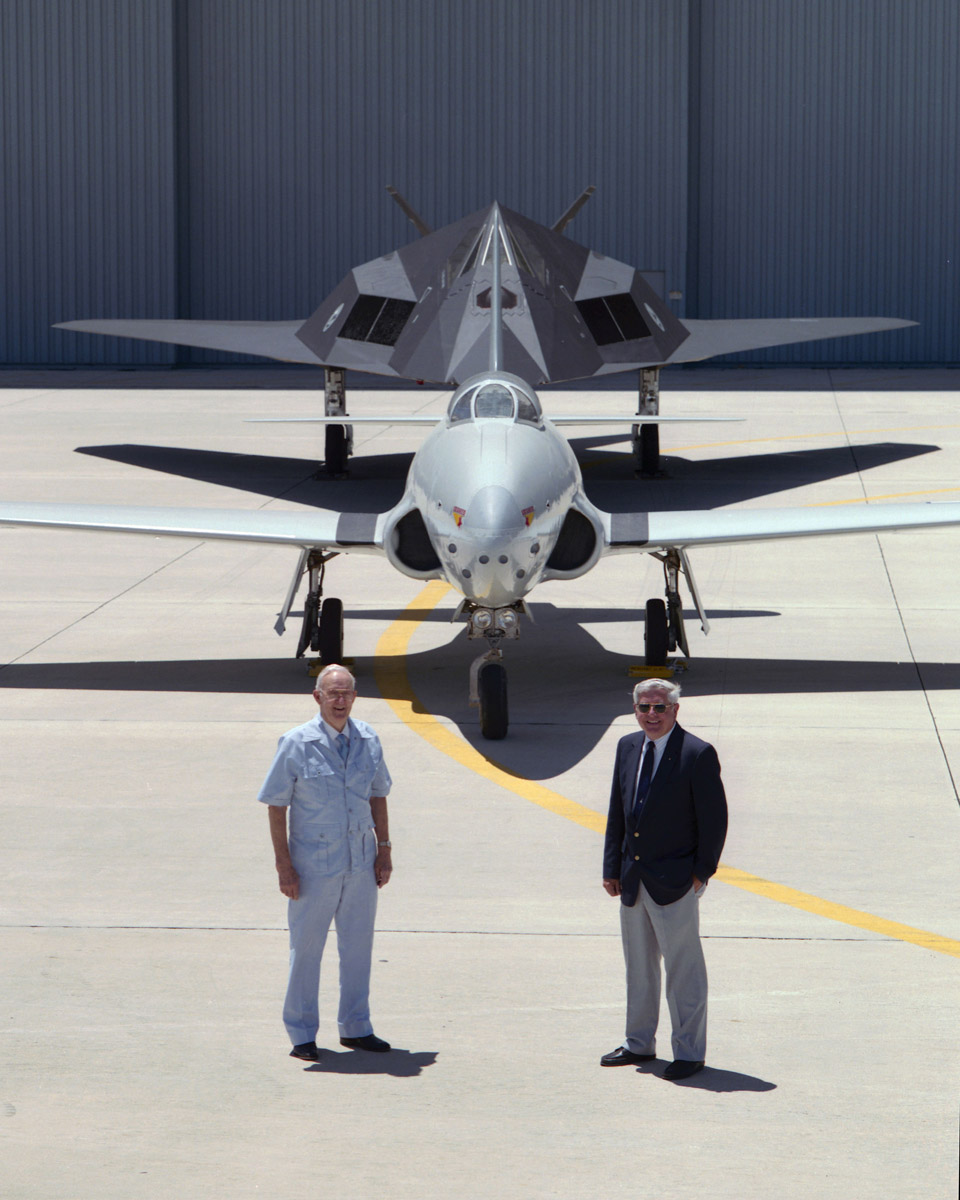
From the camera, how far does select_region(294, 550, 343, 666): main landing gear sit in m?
14.4

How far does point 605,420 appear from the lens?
18.4 meters

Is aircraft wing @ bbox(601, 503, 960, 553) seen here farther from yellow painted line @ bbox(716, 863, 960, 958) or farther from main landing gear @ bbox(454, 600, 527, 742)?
yellow painted line @ bbox(716, 863, 960, 958)

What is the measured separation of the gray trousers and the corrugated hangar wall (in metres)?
36.8

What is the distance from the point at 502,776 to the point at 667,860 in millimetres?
4542

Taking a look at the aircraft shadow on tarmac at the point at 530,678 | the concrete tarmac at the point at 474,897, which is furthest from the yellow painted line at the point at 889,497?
the aircraft shadow on tarmac at the point at 530,678

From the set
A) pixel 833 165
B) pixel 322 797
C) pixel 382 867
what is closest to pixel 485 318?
pixel 382 867

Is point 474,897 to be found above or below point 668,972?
below

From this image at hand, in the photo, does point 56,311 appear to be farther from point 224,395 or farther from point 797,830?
point 797,830

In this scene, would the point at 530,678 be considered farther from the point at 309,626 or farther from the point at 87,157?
the point at 87,157

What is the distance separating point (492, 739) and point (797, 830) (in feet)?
9.16

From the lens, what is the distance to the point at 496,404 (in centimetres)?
1402

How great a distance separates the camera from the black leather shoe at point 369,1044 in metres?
7.32

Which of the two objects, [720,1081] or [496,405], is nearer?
[720,1081]

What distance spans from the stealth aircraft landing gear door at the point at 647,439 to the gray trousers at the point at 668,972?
18222 millimetres
